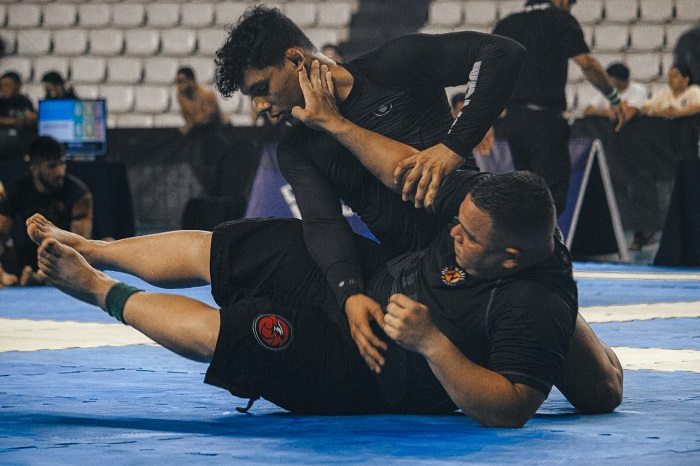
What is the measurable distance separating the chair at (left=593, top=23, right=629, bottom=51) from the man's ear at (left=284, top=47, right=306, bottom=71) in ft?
36.2

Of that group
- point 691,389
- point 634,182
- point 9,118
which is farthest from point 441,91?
point 9,118

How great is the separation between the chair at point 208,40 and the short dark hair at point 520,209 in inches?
519

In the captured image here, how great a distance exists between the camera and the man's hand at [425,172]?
340 cm

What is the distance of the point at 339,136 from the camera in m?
3.53

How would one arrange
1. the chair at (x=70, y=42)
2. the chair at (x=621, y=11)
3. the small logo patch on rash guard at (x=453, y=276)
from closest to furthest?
1. the small logo patch on rash guard at (x=453, y=276)
2. the chair at (x=621, y=11)
3. the chair at (x=70, y=42)

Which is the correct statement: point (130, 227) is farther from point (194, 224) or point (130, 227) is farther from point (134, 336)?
point (134, 336)

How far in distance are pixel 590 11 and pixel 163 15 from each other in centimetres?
572

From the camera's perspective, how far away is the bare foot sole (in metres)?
3.81

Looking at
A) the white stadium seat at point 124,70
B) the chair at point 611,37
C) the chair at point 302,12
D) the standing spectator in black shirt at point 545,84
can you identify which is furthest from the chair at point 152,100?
the standing spectator in black shirt at point 545,84

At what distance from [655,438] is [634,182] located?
8747mm

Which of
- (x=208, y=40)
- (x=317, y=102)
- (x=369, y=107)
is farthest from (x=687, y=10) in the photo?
(x=317, y=102)

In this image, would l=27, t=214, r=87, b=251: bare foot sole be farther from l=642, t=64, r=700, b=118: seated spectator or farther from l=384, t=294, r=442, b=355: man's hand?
l=642, t=64, r=700, b=118: seated spectator

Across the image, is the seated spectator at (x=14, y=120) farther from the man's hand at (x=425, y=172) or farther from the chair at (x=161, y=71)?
the man's hand at (x=425, y=172)

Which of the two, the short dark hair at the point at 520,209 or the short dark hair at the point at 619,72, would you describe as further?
the short dark hair at the point at 619,72
